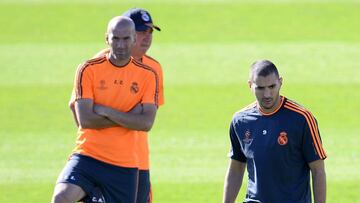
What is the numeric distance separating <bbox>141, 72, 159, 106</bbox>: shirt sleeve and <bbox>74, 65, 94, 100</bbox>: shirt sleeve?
1.28ft

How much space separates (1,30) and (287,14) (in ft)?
16.2

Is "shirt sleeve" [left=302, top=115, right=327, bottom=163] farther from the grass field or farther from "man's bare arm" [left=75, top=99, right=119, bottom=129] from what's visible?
the grass field

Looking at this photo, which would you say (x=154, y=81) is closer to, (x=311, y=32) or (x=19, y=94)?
(x=19, y=94)

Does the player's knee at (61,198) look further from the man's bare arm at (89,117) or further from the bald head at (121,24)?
the bald head at (121,24)

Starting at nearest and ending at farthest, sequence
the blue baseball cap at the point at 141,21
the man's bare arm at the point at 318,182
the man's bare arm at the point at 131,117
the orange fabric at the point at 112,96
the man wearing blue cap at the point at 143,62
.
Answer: the man's bare arm at the point at 318,182, the man's bare arm at the point at 131,117, the orange fabric at the point at 112,96, the man wearing blue cap at the point at 143,62, the blue baseball cap at the point at 141,21

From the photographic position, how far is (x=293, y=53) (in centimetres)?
1577

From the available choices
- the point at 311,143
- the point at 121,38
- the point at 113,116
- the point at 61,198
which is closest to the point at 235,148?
the point at 311,143

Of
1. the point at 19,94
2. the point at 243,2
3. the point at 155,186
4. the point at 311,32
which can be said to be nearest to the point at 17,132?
the point at 19,94

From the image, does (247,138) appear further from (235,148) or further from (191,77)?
(191,77)

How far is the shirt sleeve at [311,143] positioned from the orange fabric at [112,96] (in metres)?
1.30

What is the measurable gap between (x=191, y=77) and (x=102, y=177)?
7.68 metres

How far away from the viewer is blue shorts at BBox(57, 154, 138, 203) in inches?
287

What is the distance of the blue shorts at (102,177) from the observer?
7297mm

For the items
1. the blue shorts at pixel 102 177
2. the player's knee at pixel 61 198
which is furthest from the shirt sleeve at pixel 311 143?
the player's knee at pixel 61 198
